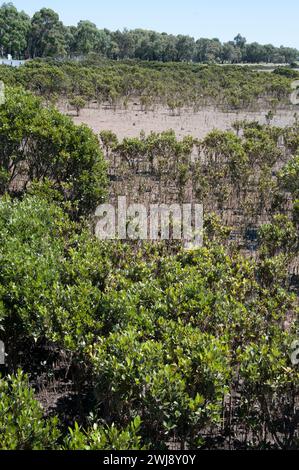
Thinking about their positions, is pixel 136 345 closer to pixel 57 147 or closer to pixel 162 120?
pixel 57 147

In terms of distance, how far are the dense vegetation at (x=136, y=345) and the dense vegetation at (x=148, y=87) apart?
90.7 ft

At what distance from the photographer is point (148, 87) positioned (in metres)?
45.7

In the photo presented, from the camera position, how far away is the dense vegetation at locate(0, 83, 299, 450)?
5.33 m

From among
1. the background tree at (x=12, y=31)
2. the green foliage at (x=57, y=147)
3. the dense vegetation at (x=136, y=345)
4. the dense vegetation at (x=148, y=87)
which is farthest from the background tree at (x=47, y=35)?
the dense vegetation at (x=136, y=345)

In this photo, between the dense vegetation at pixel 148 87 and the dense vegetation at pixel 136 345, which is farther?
the dense vegetation at pixel 148 87

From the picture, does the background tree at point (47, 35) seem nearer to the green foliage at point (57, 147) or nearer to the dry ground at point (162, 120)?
the dry ground at point (162, 120)

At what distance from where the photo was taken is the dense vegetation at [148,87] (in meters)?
39.3

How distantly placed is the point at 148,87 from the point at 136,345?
42637mm

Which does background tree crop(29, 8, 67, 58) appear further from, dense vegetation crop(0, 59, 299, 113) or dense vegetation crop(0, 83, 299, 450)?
dense vegetation crop(0, 83, 299, 450)

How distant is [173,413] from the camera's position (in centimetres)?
530

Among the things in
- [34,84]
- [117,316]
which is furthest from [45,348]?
[34,84]

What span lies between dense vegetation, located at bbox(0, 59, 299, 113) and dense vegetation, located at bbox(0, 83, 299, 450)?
27660 millimetres

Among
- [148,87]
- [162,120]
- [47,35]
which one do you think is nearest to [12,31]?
[47,35]

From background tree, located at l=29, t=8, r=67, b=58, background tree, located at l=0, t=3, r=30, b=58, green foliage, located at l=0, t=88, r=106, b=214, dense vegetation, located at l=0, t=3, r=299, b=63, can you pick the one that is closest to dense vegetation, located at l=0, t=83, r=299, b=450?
green foliage, located at l=0, t=88, r=106, b=214
